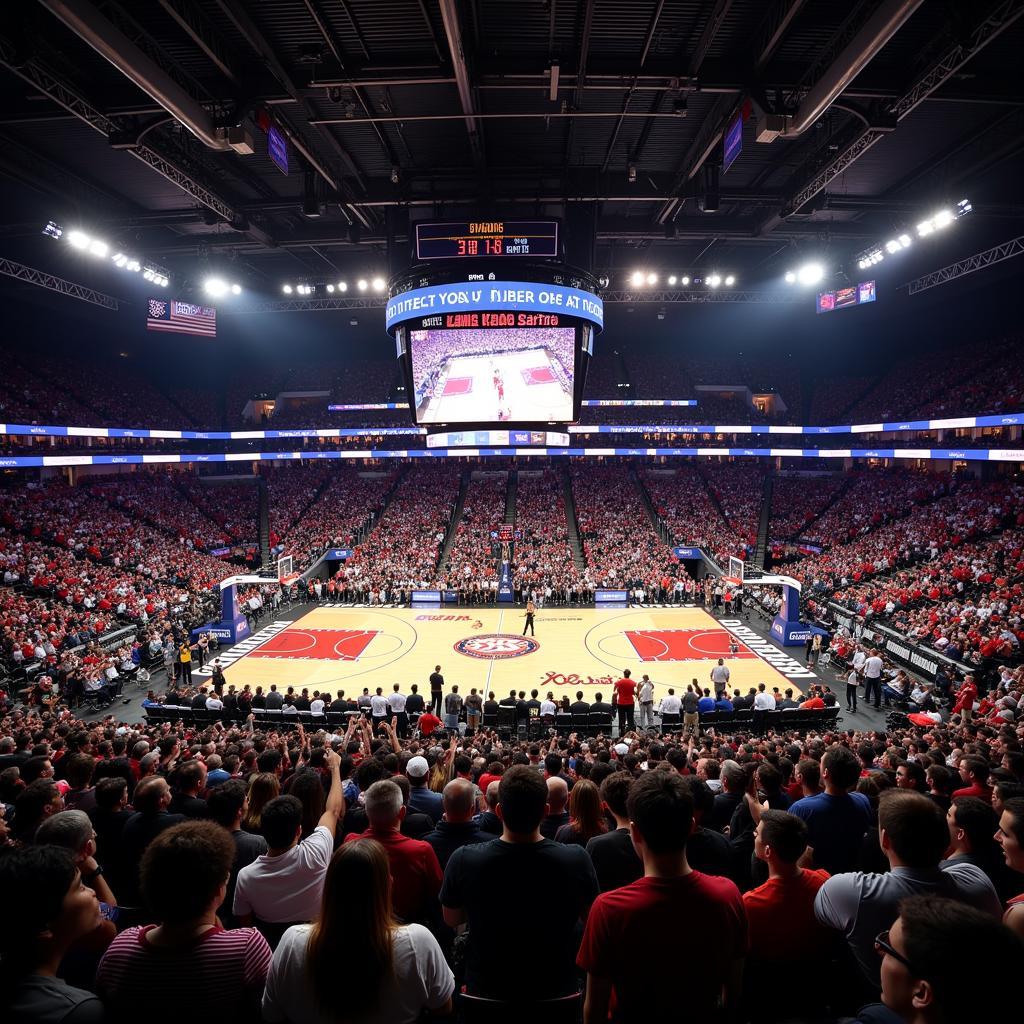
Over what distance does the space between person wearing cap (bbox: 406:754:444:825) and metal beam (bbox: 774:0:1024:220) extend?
48.9 ft

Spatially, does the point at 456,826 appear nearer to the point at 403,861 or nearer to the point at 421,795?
the point at 403,861

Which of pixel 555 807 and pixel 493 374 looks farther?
pixel 493 374

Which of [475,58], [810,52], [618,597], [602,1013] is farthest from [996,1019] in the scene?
[618,597]

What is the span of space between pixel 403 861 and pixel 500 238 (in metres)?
16.4

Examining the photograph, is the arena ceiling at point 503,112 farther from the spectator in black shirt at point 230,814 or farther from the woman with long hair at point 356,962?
the woman with long hair at point 356,962

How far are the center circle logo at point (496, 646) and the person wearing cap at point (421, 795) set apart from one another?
51.4ft

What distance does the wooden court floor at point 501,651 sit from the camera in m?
19.3

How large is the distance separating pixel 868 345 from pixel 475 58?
3706cm

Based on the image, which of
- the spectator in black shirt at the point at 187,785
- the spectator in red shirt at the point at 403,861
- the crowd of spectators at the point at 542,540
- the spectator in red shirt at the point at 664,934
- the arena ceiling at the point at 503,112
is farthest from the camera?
the crowd of spectators at the point at 542,540

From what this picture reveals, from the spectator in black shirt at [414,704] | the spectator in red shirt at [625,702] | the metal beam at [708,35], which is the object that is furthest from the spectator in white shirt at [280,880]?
the metal beam at [708,35]

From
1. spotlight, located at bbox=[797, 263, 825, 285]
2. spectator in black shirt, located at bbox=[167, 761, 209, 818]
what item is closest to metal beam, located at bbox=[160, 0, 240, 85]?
spectator in black shirt, located at bbox=[167, 761, 209, 818]

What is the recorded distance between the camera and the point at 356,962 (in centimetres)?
217

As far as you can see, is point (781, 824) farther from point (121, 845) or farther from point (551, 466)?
point (551, 466)

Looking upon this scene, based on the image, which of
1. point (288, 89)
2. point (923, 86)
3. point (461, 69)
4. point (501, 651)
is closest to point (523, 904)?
point (461, 69)
